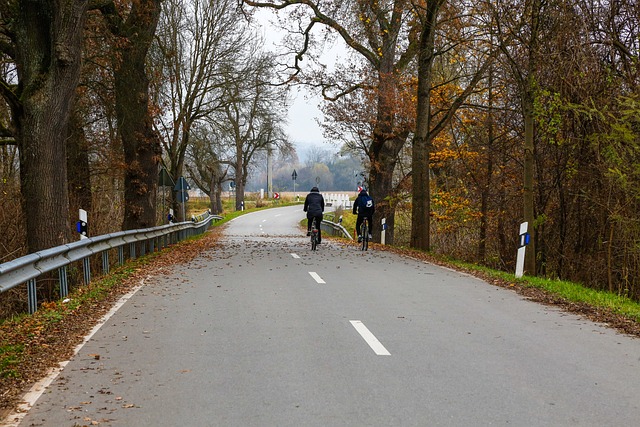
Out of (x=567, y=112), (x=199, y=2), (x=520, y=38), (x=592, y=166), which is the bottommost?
(x=592, y=166)

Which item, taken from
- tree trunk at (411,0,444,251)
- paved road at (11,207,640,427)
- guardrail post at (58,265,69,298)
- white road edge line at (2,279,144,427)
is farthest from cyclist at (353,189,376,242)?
white road edge line at (2,279,144,427)

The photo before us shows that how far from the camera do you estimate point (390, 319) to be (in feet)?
28.8

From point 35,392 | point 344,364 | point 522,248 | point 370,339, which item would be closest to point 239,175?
point 522,248

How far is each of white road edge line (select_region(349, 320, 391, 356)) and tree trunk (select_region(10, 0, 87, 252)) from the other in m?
6.54

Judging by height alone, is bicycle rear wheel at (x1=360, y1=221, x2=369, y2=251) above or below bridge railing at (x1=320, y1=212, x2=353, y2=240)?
above

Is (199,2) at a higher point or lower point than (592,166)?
higher

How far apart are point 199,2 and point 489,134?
61.1ft

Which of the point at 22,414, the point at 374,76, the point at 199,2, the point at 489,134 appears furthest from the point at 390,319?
the point at 199,2

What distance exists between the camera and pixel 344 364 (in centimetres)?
639

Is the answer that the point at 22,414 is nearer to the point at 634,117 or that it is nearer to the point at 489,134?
the point at 634,117

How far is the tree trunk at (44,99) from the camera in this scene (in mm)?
11945

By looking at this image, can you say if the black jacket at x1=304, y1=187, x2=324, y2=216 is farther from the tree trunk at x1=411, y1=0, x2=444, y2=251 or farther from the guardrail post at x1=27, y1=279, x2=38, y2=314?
the guardrail post at x1=27, y1=279, x2=38, y2=314

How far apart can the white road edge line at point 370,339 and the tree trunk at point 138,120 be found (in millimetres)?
13282

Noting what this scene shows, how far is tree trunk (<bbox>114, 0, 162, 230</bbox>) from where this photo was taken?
65.5 feet
